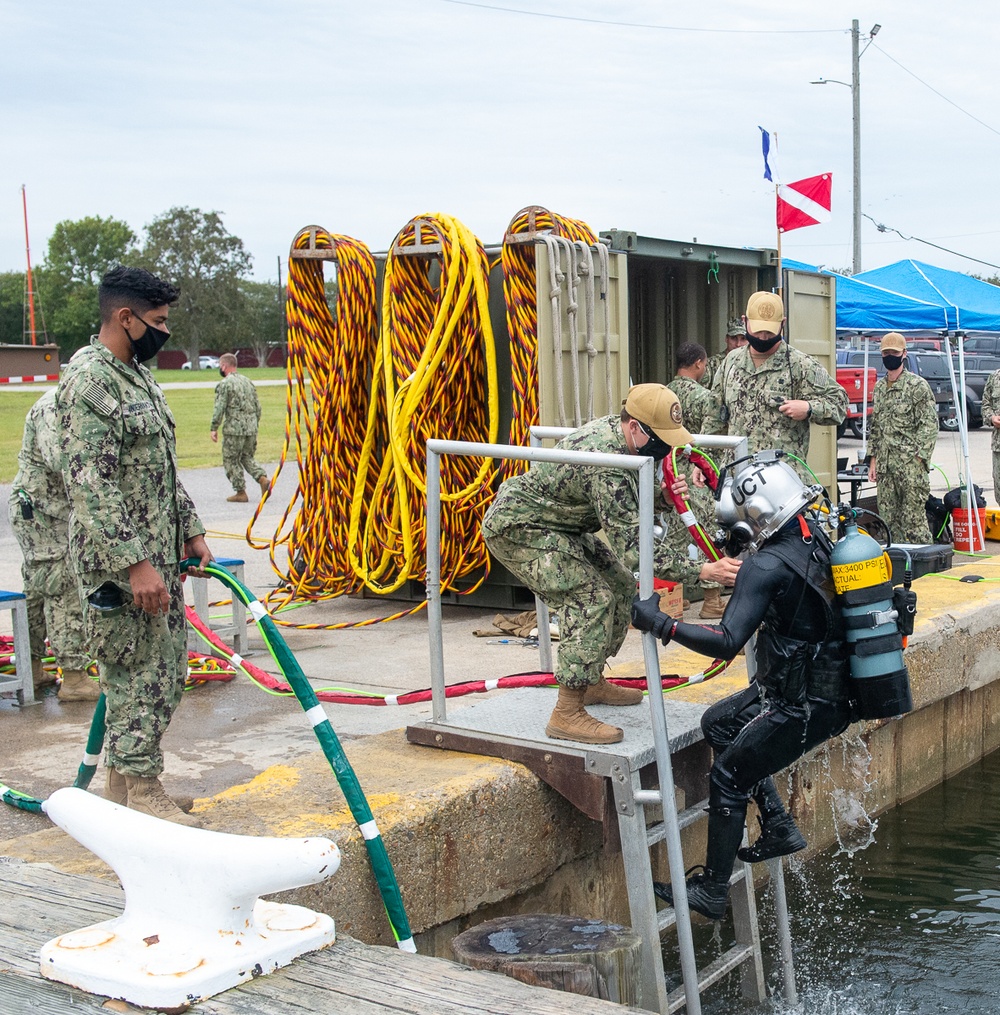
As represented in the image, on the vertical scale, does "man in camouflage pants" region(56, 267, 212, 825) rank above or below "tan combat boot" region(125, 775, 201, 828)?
above

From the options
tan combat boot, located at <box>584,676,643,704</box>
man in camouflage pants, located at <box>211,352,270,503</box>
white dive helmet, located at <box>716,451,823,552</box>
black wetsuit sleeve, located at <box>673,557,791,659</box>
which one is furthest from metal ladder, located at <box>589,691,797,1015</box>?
man in camouflage pants, located at <box>211,352,270,503</box>

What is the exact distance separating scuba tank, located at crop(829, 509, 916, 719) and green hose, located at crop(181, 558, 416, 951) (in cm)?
160

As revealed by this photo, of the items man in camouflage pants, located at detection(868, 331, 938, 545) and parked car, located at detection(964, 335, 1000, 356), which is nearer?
man in camouflage pants, located at detection(868, 331, 938, 545)

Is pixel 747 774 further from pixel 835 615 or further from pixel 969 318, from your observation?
pixel 969 318

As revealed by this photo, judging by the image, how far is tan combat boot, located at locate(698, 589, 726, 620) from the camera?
7910 mm

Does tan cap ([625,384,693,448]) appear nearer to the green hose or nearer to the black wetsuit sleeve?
the black wetsuit sleeve

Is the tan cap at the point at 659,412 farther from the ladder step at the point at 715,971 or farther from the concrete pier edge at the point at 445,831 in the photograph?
the ladder step at the point at 715,971

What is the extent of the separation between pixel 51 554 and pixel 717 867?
12.0ft

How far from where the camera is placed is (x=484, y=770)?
14.3 feet

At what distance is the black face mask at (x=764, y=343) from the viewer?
7703 mm

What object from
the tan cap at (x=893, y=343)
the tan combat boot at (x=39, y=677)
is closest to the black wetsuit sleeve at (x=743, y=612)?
the tan combat boot at (x=39, y=677)

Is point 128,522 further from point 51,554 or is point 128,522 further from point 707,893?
point 51,554

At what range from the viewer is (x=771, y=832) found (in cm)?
437

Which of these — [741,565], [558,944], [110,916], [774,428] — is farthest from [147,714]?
[774,428]
